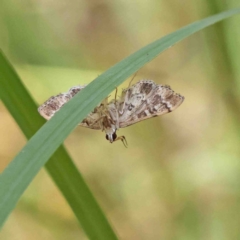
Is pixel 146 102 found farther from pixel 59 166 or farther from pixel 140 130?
pixel 140 130

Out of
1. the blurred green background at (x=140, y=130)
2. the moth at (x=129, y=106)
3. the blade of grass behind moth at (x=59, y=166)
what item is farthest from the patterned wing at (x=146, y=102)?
the blurred green background at (x=140, y=130)

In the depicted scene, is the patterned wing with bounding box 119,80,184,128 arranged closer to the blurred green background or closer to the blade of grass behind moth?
the blade of grass behind moth

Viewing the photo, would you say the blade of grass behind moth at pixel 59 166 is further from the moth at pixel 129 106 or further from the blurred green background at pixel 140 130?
the blurred green background at pixel 140 130

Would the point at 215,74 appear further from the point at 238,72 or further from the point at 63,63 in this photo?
the point at 63,63

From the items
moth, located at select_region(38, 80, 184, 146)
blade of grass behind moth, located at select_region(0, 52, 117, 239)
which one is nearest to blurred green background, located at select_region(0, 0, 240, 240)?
moth, located at select_region(38, 80, 184, 146)

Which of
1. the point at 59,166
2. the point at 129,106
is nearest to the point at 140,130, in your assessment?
Result: the point at 129,106

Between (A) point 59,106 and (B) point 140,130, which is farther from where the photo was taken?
(B) point 140,130

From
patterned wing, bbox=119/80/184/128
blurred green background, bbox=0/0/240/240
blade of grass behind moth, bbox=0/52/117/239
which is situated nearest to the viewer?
blade of grass behind moth, bbox=0/52/117/239
